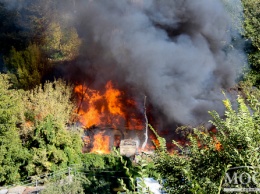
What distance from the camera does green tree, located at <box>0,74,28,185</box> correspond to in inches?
412

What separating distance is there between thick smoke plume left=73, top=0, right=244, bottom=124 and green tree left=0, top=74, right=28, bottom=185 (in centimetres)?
756

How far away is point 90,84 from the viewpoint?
18500 mm

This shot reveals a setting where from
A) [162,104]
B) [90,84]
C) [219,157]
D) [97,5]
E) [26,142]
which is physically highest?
[97,5]

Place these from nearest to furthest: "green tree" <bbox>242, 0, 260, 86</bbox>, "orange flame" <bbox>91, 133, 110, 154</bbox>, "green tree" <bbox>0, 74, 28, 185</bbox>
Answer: "green tree" <bbox>0, 74, 28, 185</bbox>
"orange flame" <bbox>91, 133, 110, 154</bbox>
"green tree" <bbox>242, 0, 260, 86</bbox>

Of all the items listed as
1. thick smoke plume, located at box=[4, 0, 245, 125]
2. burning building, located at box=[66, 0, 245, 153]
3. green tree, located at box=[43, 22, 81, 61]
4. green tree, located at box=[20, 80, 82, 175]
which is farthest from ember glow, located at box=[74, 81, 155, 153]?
green tree, located at box=[43, 22, 81, 61]

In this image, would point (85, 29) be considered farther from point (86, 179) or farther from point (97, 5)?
point (86, 179)

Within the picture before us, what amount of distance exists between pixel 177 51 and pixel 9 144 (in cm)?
939

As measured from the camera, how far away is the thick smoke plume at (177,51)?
15.3m

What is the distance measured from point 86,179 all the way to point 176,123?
6.73m

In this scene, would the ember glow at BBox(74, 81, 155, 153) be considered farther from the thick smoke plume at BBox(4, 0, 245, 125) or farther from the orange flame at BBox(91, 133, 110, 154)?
the thick smoke plume at BBox(4, 0, 245, 125)

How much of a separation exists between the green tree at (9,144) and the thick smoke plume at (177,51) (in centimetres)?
756

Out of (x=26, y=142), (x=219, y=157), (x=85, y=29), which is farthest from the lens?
(x=85, y=29)

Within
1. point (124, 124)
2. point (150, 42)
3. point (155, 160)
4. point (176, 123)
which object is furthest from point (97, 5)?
point (155, 160)

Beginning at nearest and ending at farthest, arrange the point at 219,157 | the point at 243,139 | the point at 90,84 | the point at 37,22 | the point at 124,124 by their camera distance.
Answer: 1. the point at 243,139
2. the point at 219,157
3. the point at 124,124
4. the point at 90,84
5. the point at 37,22
